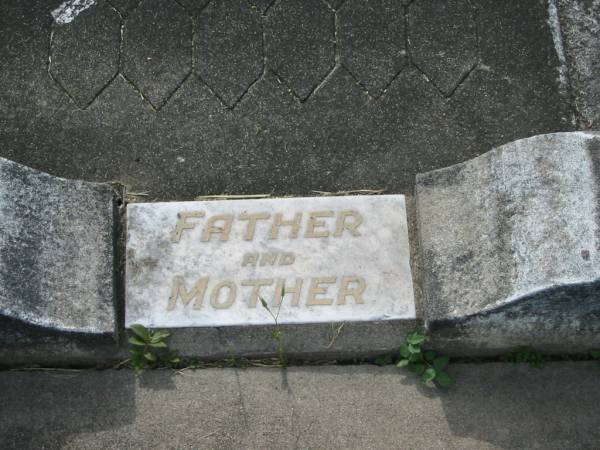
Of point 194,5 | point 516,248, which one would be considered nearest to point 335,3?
point 194,5

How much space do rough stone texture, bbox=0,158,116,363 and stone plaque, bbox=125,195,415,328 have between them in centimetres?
11

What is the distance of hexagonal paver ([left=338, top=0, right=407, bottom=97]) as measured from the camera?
3.02 m

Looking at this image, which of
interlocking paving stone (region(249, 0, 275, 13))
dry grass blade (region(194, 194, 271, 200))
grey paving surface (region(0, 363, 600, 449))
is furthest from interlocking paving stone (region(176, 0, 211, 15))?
grey paving surface (region(0, 363, 600, 449))

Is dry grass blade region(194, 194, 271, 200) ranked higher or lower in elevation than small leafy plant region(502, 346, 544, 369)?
higher

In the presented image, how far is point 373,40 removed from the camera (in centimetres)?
306

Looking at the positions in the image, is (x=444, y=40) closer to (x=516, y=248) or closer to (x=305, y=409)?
(x=516, y=248)

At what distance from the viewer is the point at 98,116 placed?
2.98 m

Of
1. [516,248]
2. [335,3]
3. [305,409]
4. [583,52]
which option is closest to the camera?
[516,248]

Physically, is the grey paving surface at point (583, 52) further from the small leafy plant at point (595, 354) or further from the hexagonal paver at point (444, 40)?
the small leafy plant at point (595, 354)

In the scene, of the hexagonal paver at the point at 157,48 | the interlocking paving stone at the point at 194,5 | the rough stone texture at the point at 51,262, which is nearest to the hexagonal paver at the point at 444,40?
the interlocking paving stone at the point at 194,5

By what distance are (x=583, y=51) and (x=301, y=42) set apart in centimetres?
115

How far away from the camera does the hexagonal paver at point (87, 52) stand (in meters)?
3.02

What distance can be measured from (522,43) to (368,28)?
0.64m

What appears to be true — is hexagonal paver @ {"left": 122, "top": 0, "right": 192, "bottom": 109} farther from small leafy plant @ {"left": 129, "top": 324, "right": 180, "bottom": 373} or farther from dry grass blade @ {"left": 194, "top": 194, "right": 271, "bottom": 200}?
small leafy plant @ {"left": 129, "top": 324, "right": 180, "bottom": 373}
